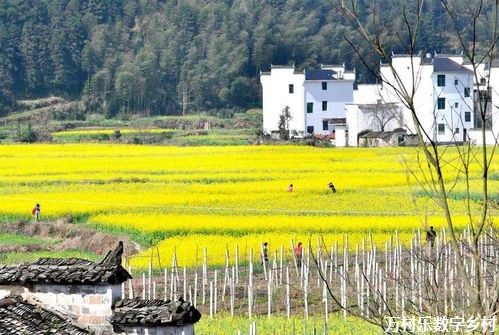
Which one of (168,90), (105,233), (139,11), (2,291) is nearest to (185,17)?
(139,11)

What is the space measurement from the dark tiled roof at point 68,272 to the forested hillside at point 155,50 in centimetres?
9872

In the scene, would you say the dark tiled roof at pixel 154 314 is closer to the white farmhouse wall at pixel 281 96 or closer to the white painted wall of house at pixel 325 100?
the white painted wall of house at pixel 325 100

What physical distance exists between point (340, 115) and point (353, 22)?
69.6 m

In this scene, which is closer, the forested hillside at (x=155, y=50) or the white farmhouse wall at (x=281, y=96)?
the white farmhouse wall at (x=281, y=96)

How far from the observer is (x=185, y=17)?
145 m

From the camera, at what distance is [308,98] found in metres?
77.0

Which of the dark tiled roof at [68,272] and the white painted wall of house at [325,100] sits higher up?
the white painted wall of house at [325,100]

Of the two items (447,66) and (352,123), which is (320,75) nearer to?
(352,123)

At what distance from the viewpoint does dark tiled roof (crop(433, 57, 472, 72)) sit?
68.8 metres

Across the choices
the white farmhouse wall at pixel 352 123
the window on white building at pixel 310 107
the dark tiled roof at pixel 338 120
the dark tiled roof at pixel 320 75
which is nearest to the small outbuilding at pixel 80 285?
the white farmhouse wall at pixel 352 123

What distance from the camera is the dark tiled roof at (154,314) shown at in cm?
826

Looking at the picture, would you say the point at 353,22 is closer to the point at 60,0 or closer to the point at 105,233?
the point at 105,233

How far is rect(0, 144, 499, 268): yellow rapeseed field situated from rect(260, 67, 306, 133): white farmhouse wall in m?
13.4

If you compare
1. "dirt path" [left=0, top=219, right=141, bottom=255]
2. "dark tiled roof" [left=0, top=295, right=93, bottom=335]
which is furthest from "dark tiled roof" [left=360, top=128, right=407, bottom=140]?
"dark tiled roof" [left=0, top=295, right=93, bottom=335]
